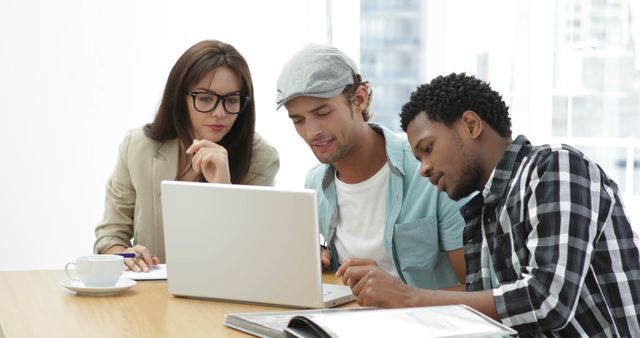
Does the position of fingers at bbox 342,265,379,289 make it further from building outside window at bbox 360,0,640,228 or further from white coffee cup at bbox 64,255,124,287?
building outside window at bbox 360,0,640,228

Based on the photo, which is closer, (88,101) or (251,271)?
(251,271)

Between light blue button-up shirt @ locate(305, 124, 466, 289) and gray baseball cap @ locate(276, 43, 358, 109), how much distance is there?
21cm

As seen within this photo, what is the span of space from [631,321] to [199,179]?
1423mm

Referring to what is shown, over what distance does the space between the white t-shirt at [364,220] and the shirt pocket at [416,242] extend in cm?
5

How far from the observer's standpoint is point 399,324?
1.29 m

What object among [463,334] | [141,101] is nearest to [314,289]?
[463,334]

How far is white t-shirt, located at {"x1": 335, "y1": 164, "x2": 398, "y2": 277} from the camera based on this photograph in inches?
91.0

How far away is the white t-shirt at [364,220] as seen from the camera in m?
2.31

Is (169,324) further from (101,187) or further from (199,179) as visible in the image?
(101,187)

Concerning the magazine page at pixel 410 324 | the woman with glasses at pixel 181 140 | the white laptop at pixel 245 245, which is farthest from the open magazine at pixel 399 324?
the woman with glasses at pixel 181 140

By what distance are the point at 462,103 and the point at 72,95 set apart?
2589 millimetres

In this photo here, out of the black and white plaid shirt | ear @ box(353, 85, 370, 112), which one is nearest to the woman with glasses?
ear @ box(353, 85, 370, 112)

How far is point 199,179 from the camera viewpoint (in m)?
2.65

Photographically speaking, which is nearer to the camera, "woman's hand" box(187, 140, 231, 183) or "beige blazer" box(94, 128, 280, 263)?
"woman's hand" box(187, 140, 231, 183)
